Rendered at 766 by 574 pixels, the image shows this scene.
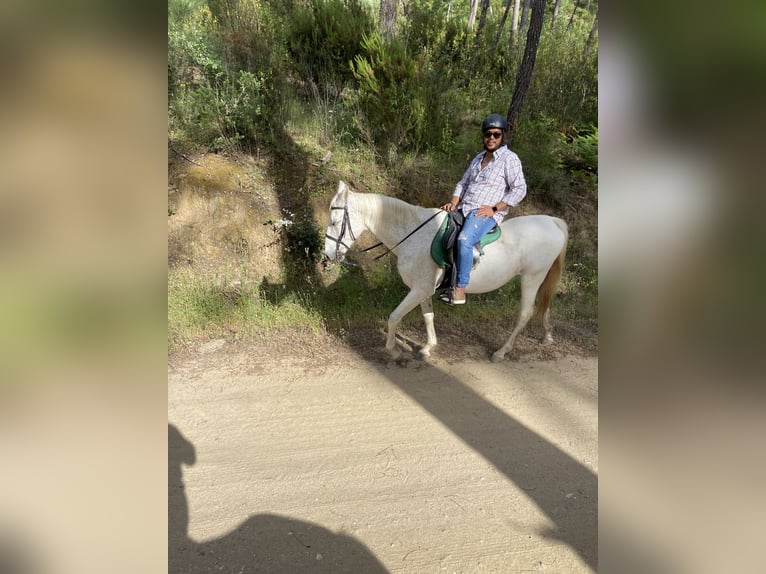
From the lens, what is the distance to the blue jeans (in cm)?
459

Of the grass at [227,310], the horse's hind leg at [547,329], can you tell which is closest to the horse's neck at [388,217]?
the grass at [227,310]

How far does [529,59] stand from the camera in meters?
8.25

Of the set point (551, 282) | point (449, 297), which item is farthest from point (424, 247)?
point (551, 282)

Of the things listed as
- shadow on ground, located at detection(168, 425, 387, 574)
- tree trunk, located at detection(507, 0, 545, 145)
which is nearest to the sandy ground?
shadow on ground, located at detection(168, 425, 387, 574)

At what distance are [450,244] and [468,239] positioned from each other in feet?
0.74

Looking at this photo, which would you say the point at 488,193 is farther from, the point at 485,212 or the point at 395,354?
the point at 395,354

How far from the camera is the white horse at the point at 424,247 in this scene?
15.8 ft

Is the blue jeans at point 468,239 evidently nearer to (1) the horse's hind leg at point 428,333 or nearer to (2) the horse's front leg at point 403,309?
(2) the horse's front leg at point 403,309

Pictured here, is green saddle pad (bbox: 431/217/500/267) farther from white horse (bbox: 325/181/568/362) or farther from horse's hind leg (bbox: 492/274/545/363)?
horse's hind leg (bbox: 492/274/545/363)
